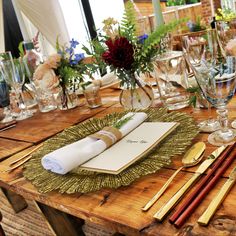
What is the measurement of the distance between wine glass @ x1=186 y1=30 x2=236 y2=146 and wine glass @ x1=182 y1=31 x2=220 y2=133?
0.03 meters

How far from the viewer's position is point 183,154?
606 millimetres

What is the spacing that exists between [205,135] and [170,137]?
0.08 metres

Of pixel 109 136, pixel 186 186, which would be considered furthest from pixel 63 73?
pixel 186 186

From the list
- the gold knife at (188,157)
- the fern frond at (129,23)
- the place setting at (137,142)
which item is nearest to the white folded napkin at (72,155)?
the place setting at (137,142)

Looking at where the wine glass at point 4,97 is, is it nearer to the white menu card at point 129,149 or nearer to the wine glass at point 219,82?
the white menu card at point 129,149

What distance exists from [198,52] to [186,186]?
13.3 inches

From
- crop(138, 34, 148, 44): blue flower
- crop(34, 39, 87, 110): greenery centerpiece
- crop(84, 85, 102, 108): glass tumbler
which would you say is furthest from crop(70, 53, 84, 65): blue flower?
crop(138, 34, 148, 44): blue flower

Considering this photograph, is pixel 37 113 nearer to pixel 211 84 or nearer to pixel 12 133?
pixel 12 133

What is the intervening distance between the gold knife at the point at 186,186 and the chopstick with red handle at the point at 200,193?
0.6 inches

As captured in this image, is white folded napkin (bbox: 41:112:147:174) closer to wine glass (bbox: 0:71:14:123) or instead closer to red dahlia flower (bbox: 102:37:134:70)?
red dahlia flower (bbox: 102:37:134:70)

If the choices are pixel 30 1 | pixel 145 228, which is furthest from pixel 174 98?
pixel 30 1

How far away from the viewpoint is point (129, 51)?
35.3 inches

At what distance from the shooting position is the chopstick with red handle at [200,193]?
41 centimetres

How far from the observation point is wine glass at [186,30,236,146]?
598 millimetres
